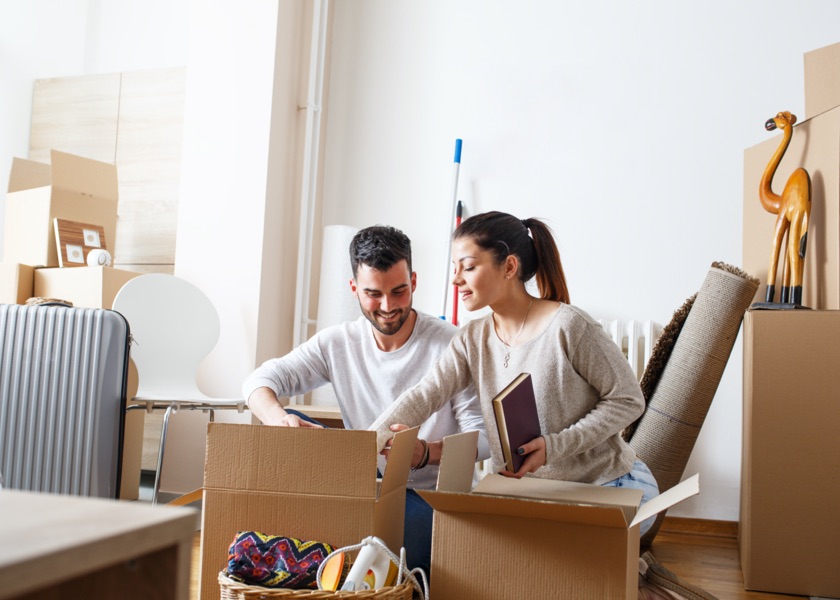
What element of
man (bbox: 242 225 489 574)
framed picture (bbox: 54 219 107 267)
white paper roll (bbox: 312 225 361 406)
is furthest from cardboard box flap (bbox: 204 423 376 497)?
framed picture (bbox: 54 219 107 267)

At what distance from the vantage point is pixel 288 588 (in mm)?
1261

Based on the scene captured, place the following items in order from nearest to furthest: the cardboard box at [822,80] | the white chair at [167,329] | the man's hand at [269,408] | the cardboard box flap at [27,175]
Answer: the man's hand at [269,408]
the cardboard box at [822,80]
the white chair at [167,329]
the cardboard box flap at [27,175]

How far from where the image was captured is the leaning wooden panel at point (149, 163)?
11.2 feet

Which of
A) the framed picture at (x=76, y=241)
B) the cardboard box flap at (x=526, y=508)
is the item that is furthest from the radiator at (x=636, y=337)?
the framed picture at (x=76, y=241)

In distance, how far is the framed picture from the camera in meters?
→ 3.03

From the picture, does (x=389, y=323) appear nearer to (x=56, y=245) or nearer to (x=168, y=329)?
(x=168, y=329)

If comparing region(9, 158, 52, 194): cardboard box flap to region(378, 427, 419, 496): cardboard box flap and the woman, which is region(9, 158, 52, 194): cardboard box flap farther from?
region(378, 427, 419, 496): cardboard box flap

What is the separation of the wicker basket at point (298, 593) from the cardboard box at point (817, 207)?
1.53 meters

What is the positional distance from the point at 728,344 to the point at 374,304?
121 centimetres

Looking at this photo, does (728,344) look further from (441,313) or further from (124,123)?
(124,123)

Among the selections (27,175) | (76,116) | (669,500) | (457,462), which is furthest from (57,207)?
(669,500)

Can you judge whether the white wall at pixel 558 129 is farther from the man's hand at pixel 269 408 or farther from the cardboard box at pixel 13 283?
the man's hand at pixel 269 408

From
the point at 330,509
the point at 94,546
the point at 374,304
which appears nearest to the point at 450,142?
the point at 374,304

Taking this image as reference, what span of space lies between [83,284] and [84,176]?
1.57 ft
